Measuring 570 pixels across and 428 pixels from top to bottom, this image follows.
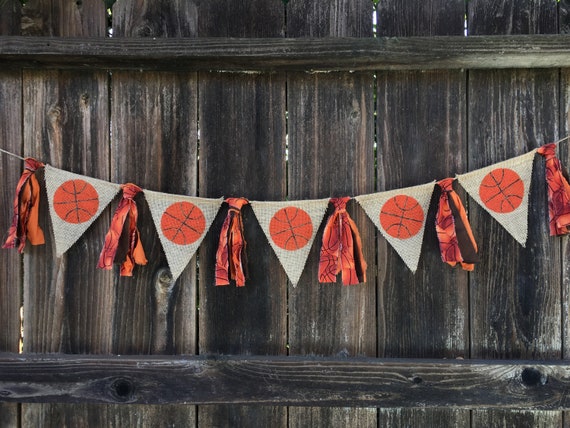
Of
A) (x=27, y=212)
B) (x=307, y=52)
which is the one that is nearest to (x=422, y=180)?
(x=307, y=52)

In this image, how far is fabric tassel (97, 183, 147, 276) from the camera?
1678mm

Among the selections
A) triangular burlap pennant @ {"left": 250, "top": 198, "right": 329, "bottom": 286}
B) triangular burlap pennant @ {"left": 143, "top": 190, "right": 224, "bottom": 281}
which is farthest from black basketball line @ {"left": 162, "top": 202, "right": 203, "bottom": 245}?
triangular burlap pennant @ {"left": 250, "top": 198, "right": 329, "bottom": 286}

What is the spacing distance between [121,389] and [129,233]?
0.47 m

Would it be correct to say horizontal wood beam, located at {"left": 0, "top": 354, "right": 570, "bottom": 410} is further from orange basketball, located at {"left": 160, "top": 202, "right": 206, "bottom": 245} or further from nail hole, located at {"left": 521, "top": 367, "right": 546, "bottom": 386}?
orange basketball, located at {"left": 160, "top": 202, "right": 206, "bottom": 245}

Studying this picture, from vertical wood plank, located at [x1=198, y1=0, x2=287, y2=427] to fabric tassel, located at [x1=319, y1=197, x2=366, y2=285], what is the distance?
0.15m

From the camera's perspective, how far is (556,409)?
63.9 inches

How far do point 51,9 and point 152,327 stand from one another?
41.2 inches

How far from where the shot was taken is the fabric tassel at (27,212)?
1.68 metres

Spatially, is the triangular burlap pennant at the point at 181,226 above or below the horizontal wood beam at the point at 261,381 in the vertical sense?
above

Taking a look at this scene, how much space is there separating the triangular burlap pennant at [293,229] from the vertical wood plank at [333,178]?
0.15 feet

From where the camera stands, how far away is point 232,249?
168 cm

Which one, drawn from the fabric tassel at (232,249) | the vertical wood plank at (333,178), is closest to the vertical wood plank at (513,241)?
the vertical wood plank at (333,178)

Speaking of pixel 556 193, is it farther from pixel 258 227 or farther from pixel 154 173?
pixel 154 173

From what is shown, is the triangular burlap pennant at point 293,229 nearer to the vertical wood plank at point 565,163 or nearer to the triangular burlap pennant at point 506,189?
the triangular burlap pennant at point 506,189
